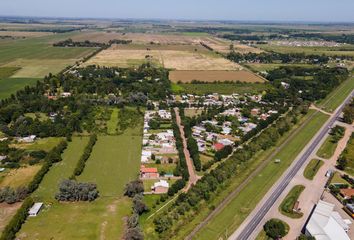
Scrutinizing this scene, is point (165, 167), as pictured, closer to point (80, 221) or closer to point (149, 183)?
point (149, 183)

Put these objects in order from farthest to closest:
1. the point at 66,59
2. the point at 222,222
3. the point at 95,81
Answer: the point at 66,59
the point at 95,81
the point at 222,222

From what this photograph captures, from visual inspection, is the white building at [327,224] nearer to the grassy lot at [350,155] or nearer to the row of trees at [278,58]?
the grassy lot at [350,155]

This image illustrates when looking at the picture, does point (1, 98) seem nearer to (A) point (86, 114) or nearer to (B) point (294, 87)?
(A) point (86, 114)

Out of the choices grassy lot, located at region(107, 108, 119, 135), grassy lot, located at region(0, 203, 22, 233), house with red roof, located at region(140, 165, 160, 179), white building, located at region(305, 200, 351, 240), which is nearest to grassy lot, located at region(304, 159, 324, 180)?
white building, located at region(305, 200, 351, 240)

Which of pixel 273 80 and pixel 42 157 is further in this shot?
pixel 273 80

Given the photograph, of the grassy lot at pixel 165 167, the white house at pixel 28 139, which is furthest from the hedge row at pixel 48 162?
→ the grassy lot at pixel 165 167

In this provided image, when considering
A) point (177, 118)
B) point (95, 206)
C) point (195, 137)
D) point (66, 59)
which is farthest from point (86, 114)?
point (66, 59)

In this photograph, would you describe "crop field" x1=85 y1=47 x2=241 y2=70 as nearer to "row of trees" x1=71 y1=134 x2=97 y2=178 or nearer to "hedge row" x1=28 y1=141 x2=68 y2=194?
"row of trees" x1=71 y1=134 x2=97 y2=178

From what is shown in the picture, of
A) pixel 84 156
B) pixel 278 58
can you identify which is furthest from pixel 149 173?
pixel 278 58
